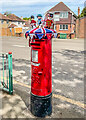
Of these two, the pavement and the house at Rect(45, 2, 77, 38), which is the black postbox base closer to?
the pavement

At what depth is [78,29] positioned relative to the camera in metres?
33.5

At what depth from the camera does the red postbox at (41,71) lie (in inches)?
125

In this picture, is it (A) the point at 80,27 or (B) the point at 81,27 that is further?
(A) the point at 80,27

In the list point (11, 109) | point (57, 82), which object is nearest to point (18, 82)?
point (57, 82)

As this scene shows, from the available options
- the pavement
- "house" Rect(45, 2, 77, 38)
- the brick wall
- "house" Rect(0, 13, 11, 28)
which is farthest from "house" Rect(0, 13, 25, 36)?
the pavement

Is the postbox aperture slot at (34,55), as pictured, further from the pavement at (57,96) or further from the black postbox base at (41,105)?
the pavement at (57,96)

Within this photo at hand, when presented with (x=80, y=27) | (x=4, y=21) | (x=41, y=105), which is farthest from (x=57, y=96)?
(x=4, y=21)

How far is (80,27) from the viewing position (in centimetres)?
3322

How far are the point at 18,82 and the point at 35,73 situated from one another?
95.5 inches

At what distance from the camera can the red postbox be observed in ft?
10.4

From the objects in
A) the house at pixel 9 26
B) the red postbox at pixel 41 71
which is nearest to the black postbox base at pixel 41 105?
the red postbox at pixel 41 71

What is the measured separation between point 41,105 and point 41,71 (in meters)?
0.84

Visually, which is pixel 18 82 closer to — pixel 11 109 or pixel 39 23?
pixel 11 109

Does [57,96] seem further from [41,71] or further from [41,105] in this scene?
[41,71]
